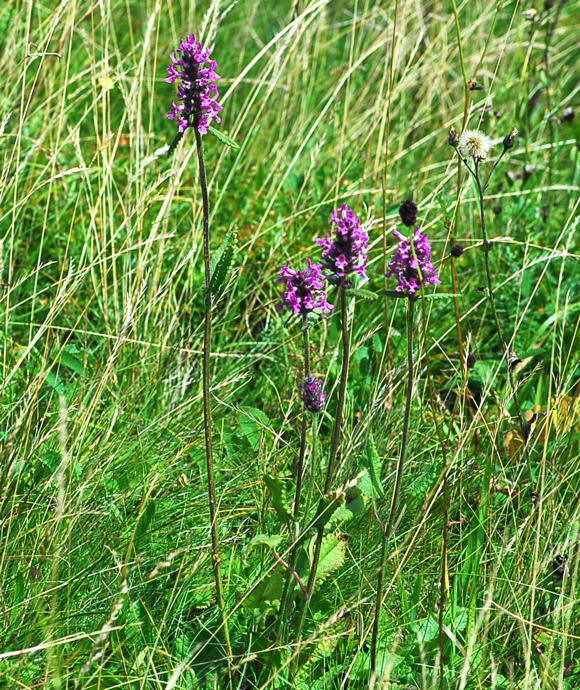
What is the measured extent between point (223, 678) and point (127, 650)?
19cm

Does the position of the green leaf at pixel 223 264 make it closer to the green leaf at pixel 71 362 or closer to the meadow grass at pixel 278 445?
the meadow grass at pixel 278 445

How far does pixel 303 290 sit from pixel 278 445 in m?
0.77

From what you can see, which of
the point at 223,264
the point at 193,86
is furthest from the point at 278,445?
the point at 193,86

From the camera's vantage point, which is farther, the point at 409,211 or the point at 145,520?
the point at 145,520

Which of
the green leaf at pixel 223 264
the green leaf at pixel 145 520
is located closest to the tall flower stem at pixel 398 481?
the green leaf at pixel 223 264

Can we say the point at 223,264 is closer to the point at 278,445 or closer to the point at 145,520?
the point at 145,520

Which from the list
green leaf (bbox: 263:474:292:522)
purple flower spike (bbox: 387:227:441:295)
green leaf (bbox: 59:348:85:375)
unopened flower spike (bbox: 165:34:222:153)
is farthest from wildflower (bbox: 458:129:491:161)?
green leaf (bbox: 59:348:85:375)

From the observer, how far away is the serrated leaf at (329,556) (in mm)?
1538

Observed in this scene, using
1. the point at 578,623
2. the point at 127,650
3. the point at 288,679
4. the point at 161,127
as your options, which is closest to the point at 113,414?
the point at 127,650

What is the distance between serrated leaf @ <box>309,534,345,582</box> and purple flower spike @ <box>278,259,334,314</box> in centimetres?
45

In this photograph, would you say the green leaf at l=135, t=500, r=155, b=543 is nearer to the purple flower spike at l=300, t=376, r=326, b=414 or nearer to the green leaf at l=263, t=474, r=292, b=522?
the green leaf at l=263, t=474, r=292, b=522

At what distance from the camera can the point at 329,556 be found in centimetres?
155

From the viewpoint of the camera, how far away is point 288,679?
61.2 inches

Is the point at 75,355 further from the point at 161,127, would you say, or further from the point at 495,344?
the point at 161,127
